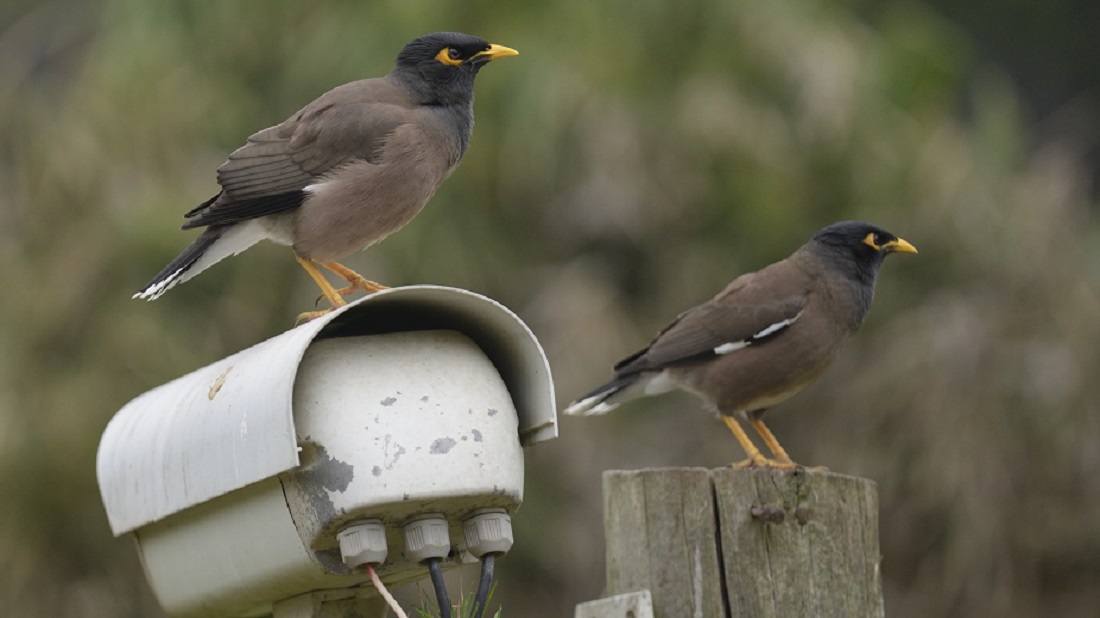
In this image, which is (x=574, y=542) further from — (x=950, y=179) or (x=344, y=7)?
(x=344, y=7)

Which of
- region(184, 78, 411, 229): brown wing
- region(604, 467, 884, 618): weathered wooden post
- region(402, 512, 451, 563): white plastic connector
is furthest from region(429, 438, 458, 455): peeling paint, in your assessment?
region(184, 78, 411, 229): brown wing

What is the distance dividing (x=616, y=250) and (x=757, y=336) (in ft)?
13.3

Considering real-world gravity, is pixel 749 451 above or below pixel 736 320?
below

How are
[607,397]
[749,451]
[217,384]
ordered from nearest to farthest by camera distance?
[217,384]
[749,451]
[607,397]

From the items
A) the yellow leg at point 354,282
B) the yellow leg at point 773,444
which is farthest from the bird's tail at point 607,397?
the yellow leg at point 354,282

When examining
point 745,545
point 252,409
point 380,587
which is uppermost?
point 252,409

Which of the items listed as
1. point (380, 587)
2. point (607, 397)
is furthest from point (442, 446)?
point (607, 397)

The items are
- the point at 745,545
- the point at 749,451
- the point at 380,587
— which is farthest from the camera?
the point at 749,451

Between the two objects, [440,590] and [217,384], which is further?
[217,384]

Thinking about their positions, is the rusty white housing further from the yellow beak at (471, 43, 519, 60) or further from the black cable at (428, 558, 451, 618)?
the yellow beak at (471, 43, 519, 60)

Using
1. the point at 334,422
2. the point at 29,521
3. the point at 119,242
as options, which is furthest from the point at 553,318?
the point at 334,422

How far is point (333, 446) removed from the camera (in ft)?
10.0

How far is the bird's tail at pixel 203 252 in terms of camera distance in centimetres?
420

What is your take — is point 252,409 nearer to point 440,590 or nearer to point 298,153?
point 440,590
